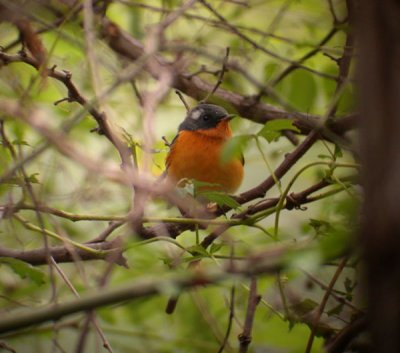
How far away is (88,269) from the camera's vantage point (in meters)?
3.48

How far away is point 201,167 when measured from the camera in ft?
12.8

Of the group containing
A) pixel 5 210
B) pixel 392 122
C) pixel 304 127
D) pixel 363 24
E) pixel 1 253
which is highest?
pixel 363 24

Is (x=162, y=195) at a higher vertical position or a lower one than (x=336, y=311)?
higher

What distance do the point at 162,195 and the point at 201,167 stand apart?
1807mm

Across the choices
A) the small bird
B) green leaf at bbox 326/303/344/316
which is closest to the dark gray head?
the small bird

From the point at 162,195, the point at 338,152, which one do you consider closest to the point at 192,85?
the point at 338,152

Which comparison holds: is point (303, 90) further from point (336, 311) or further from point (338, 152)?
point (336, 311)

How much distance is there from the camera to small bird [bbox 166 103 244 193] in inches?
152

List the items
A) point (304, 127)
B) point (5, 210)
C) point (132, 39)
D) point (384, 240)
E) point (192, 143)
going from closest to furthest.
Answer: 1. point (384, 240)
2. point (5, 210)
3. point (304, 127)
4. point (132, 39)
5. point (192, 143)

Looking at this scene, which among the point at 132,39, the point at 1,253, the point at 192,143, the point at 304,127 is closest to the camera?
the point at 1,253

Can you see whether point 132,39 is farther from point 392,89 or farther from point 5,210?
point 392,89

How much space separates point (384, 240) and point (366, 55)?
0.86 ft

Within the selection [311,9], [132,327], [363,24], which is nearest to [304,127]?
[311,9]

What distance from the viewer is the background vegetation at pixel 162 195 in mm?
1918
